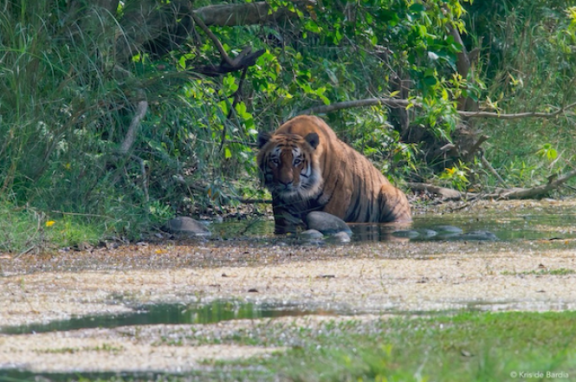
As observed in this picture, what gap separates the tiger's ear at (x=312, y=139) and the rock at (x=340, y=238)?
57.4 inches

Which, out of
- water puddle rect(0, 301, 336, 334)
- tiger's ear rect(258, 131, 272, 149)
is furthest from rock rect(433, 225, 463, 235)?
water puddle rect(0, 301, 336, 334)

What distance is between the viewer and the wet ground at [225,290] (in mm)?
4211

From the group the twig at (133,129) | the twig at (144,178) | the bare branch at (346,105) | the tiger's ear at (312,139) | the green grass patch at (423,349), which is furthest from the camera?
the bare branch at (346,105)

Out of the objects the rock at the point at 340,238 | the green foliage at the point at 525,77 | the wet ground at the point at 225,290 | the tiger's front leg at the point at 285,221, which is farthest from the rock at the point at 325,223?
the green foliage at the point at 525,77

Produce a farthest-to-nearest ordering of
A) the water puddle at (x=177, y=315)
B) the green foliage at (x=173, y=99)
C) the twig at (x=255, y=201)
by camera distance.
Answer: the twig at (x=255, y=201), the green foliage at (x=173, y=99), the water puddle at (x=177, y=315)

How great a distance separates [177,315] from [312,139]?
20.6ft

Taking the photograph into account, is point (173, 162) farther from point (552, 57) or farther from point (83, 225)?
point (552, 57)

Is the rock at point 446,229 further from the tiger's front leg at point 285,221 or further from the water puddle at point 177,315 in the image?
the water puddle at point 177,315

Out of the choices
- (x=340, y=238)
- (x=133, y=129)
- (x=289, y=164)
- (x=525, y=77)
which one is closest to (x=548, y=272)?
(x=340, y=238)

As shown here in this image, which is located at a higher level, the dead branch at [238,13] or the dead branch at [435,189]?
the dead branch at [238,13]

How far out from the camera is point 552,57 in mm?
17875

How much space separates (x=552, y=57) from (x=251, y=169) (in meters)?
8.23

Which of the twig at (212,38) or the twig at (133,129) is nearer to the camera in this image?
the twig at (133,129)

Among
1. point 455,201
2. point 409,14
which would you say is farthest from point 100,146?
point 455,201
